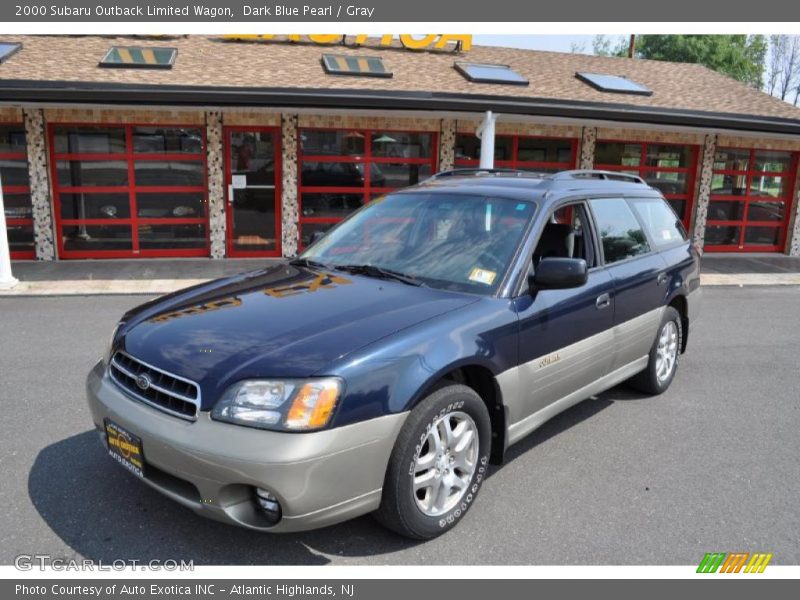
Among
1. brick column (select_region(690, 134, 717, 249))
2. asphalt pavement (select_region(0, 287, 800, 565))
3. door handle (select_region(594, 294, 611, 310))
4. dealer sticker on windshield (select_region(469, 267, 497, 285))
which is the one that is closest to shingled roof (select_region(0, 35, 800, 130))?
brick column (select_region(690, 134, 717, 249))

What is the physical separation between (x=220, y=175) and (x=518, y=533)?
35.2ft

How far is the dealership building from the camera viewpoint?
36.7ft

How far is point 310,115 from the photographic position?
1253cm

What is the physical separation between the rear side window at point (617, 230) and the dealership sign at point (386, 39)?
→ 37.9 ft

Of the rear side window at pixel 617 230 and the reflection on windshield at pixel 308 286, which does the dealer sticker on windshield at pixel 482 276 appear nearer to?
the reflection on windshield at pixel 308 286

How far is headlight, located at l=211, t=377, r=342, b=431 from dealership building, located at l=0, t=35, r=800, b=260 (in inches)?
345

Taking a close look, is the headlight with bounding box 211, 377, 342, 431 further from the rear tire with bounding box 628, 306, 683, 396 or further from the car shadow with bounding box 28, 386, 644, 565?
the rear tire with bounding box 628, 306, 683, 396

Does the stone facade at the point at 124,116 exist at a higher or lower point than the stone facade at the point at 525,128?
higher

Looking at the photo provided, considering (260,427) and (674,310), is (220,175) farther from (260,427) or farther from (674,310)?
(260,427)

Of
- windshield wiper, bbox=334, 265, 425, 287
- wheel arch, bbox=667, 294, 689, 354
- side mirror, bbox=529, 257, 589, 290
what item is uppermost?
side mirror, bbox=529, 257, 589, 290

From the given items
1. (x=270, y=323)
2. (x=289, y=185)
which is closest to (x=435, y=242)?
(x=270, y=323)

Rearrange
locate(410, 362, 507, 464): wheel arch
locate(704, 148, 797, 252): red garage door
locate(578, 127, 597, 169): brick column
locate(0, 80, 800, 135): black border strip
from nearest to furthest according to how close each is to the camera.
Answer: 1. locate(410, 362, 507, 464): wheel arch
2. locate(0, 80, 800, 135): black border strip
3. locate(578, 127, 597, 169): brick column
4. locate(704, 148, 797, 252): red garage door

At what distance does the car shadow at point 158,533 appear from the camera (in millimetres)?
2994

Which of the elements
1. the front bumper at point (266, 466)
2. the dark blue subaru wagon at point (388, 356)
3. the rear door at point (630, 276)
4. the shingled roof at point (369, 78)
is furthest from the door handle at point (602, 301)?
the shingled roof at point (369, 78)
